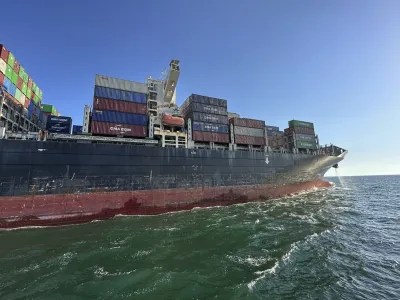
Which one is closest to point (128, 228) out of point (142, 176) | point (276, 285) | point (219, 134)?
point (142, 176)

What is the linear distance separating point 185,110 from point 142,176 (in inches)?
645

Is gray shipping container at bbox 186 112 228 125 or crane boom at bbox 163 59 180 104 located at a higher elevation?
crane boom at bbox 163 59 180 104

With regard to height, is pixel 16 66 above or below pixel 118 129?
above

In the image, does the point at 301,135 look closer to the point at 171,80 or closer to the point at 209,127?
the point at 209,127

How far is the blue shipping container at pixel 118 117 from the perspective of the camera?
25000 mm

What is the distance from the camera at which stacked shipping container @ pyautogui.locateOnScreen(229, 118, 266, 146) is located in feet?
119

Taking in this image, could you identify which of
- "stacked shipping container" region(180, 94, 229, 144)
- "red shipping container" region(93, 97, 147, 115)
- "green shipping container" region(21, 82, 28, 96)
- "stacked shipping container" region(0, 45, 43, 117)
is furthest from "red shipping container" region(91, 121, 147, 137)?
"green shipping container" region(21, 82, 28, 96)

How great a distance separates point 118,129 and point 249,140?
74.7 feet

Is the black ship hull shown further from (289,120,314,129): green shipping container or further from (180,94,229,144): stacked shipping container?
(289,120,314,129): green shipping container

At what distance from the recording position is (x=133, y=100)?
27531 millimetres

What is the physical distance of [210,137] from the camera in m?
33.1

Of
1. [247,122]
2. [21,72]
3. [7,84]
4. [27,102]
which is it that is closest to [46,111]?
[27,102]

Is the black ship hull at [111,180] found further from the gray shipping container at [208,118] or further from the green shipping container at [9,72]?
the green shipping container at [9,72]

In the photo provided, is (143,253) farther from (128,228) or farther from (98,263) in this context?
(128,228)
